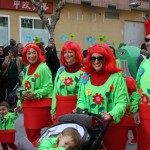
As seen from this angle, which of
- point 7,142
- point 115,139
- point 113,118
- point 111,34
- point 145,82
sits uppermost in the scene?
point 111,34

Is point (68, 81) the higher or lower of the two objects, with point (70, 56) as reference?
lower

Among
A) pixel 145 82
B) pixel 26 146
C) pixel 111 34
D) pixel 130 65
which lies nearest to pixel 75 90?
pixel 145 82

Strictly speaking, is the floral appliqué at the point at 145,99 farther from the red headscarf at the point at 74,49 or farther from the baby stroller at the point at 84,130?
the red headscarf at the point at 74,49

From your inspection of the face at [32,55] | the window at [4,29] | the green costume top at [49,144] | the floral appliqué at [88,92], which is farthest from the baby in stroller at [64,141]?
the window at [4,29]

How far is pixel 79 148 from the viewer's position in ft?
12.2

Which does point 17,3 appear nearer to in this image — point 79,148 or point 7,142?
point 7,142

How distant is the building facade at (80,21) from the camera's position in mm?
19219

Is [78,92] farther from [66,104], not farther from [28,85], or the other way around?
[28,85]

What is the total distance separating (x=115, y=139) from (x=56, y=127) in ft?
2.28

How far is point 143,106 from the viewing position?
4145 mm

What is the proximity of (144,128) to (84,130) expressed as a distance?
0.69m

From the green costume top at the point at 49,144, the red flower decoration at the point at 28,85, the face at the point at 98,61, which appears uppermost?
the face at the point at 98,61

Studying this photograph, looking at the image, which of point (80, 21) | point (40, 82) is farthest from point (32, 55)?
point (80, 21)

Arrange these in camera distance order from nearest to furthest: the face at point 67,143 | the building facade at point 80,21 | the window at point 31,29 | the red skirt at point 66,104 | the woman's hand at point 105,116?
the face at point 67,143 < the woman's hand at point 105,116 < the red skirt at point 66,104 < the building facade at point 80,21 < the window at point 31,29
